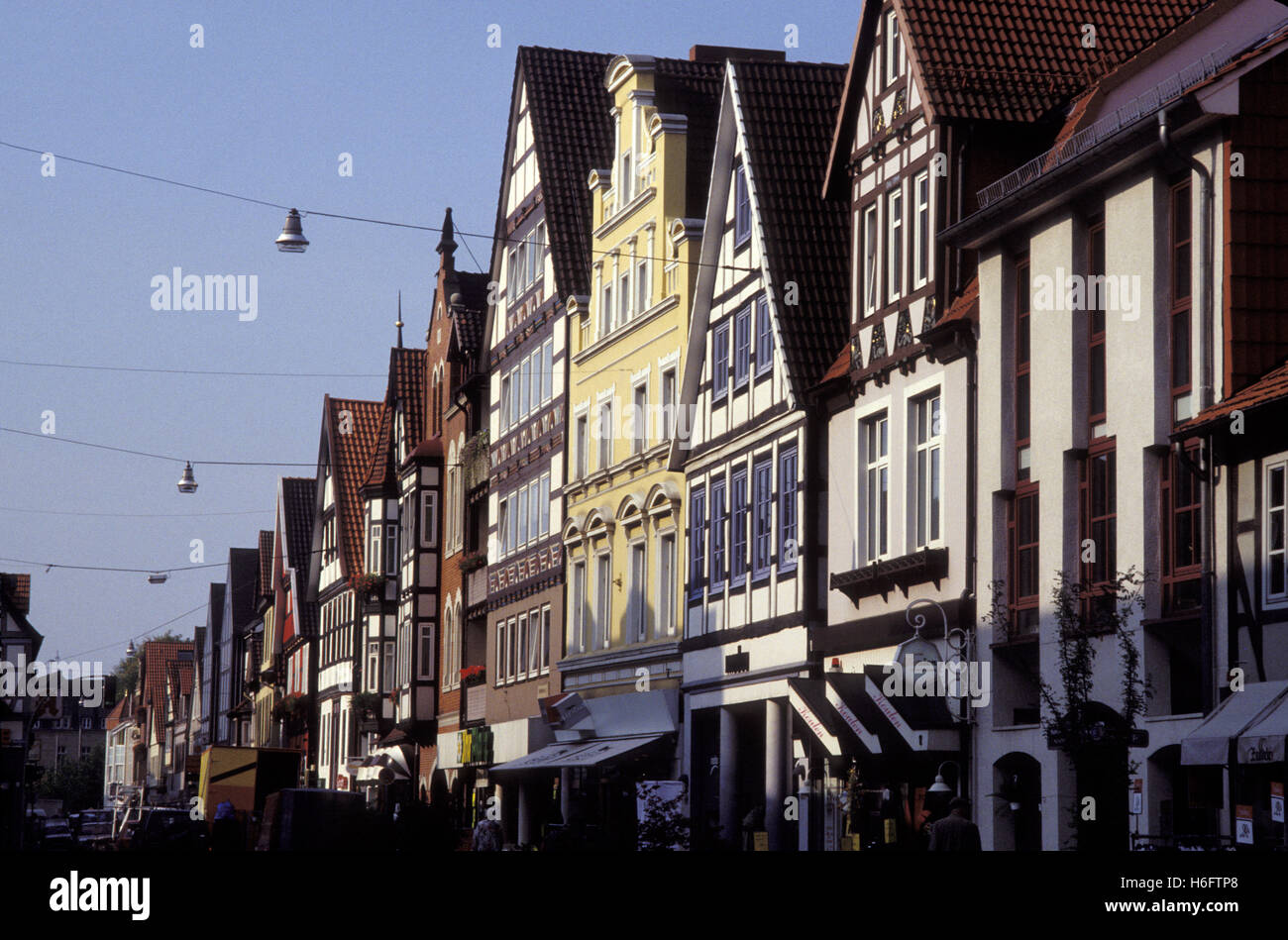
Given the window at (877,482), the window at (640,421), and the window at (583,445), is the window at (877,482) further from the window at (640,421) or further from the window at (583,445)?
the window at (583,445)

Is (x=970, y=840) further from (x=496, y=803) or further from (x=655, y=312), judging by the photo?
(x=496, y=803)

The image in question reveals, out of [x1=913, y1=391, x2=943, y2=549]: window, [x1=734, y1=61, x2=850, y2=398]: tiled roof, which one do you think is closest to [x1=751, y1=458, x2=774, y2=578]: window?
[x1=734, y1=61, x2=850, y2=398]: tiled roof

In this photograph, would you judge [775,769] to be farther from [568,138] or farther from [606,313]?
[568,138]

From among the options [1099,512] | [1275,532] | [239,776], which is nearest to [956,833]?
[1275,532]

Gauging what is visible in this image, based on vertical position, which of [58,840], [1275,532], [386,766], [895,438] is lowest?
[58,840]

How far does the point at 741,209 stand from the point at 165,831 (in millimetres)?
19194

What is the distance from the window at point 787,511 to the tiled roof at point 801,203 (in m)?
1.43

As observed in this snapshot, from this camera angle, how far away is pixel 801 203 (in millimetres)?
31984

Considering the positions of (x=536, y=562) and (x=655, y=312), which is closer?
(x=655, y=312)

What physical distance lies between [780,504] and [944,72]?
7474 mm

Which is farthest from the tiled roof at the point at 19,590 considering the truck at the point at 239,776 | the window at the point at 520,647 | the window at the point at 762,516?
the window at the point at 762,516

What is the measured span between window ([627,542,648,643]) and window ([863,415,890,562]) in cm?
1031
